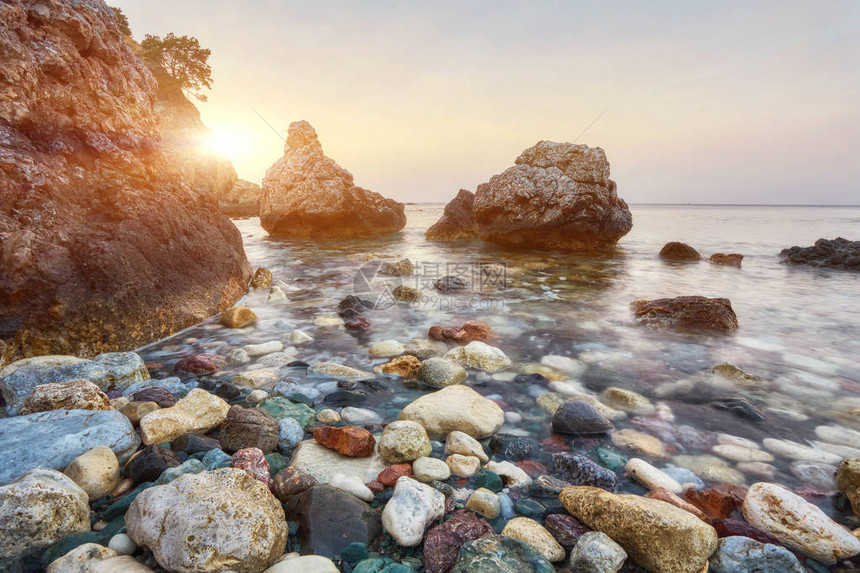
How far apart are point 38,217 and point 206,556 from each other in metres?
4.61

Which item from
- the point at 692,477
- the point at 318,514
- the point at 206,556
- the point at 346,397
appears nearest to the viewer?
the point at 206,556

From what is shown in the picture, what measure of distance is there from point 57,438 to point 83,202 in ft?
12.6

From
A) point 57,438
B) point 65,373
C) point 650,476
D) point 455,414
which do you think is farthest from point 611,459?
point 65,373

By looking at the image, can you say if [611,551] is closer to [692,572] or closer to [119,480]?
[692,572]

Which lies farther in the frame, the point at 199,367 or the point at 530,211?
the point at 530,211

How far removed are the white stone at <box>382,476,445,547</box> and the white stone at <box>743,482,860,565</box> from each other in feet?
5.75

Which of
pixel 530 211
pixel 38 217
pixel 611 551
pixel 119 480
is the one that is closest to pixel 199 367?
pixel 119 480

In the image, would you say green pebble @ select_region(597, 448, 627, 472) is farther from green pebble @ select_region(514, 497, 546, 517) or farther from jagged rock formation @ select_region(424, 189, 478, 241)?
jagged rock formation @ select_region(424, 189, 478, 241)

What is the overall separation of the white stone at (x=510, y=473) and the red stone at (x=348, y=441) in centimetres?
82

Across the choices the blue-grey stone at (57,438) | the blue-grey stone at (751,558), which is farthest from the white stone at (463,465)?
the blue-grey stone at (57,438)

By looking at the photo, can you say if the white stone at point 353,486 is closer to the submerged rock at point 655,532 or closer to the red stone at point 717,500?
the submerged rock at point 655,532

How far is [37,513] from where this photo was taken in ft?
5.61

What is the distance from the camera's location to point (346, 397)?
354 centimetres

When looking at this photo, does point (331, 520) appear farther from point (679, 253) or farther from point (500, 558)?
point (679, 253)
